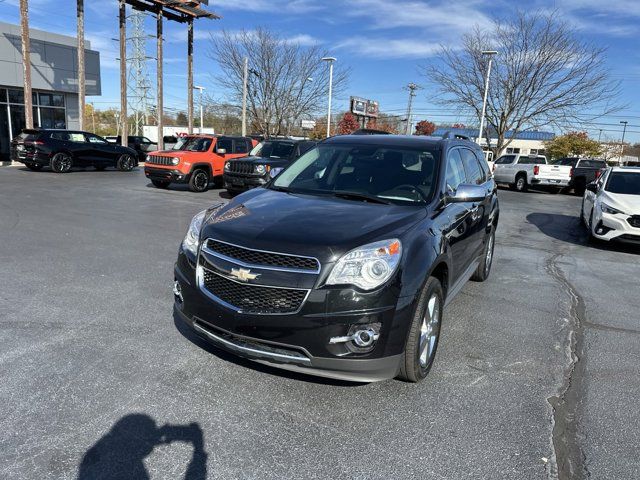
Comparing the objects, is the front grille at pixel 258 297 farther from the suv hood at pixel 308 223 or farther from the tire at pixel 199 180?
the tire at pixel 199 180

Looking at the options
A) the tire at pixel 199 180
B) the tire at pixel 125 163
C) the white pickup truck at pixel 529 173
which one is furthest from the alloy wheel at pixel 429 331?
the tire at pixel 125 163

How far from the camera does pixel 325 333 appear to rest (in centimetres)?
282

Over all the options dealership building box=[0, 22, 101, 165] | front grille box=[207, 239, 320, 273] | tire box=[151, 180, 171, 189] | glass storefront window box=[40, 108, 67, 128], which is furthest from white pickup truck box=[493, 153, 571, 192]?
glass storefront window box=[40, 108, 67, 128]

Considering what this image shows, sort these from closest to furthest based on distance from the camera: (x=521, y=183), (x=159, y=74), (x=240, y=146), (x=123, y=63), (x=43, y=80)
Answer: (x=240, y=146) < (x=521, y=183) < (x=43, y=80) < (x=123, y=63) < (x=159, y=74)

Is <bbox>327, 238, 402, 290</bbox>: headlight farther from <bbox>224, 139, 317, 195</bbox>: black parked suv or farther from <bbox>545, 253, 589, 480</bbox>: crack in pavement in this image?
<bbox>224, 139, 317, 195</bbox>: black parked suv

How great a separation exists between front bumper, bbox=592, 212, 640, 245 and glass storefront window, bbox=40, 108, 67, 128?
25.8 m

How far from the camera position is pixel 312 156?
15.7 ft

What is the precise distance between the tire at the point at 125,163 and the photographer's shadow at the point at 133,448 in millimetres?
19568

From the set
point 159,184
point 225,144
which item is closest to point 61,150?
point 159,184

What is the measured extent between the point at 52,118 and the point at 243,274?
27077 mm

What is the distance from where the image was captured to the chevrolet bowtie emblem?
2.91 m

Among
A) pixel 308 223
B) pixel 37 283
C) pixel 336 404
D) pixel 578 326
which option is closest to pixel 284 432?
pixel 336 404

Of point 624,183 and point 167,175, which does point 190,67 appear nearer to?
point 167,175

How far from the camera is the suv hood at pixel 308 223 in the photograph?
294cm
